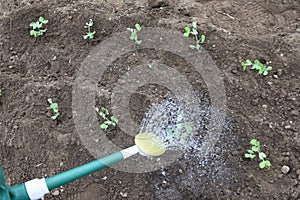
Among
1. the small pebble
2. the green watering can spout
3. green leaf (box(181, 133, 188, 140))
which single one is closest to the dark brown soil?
the small pebble

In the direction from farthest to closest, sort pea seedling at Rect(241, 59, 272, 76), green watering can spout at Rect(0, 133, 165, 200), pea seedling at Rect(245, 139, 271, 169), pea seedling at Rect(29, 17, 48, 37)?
pea seedling at Rect(29, 17, 48, 37), pea seedling at Rect(241, 59, 272, 76), pea seedling at Rect(245, 139, 271, 169), green watering can spout at Rect(0, 133, 165, 200)

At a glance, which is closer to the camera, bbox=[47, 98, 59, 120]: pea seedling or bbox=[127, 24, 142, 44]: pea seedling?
bbox=[47, 98, 59, 120]: pea seedling

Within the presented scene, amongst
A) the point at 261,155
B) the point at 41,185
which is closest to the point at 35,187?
the point at 41,185

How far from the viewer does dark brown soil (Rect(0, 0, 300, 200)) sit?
201 centimetres

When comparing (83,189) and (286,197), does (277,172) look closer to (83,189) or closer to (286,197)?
(286,197)

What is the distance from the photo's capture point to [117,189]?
6.60ft

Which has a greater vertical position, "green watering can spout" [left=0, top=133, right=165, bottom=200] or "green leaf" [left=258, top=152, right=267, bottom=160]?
"green watering can spout" [left=0, top=133, right=165, bottom=200]

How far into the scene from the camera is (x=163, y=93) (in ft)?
7.41

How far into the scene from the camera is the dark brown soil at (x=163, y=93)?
2.01 meters

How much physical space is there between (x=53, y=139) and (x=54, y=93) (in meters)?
0.29

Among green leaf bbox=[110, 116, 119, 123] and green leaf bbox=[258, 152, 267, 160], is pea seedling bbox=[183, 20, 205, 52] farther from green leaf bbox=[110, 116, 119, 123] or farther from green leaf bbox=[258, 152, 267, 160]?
green leaf bbox=[258, 152, 267, 160]

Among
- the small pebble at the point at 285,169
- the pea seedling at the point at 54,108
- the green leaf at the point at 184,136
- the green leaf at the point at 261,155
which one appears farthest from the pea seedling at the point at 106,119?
the small pebble at the point at 285,169

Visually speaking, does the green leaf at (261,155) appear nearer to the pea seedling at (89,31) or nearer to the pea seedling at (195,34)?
the pea seedling at (195,34)

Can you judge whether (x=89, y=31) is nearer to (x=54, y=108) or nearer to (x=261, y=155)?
(x=54, y=108)
